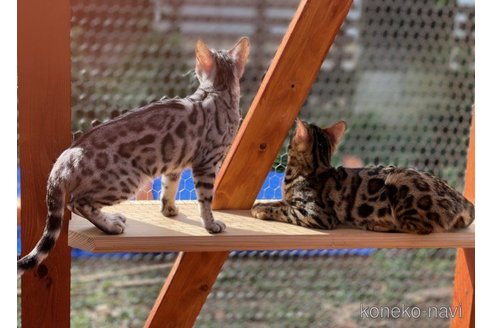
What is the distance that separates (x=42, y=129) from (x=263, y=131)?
0.61 meters

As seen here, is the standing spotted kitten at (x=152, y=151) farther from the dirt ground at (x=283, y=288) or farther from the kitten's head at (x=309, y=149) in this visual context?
the dirt ground at (x=283, y=288)

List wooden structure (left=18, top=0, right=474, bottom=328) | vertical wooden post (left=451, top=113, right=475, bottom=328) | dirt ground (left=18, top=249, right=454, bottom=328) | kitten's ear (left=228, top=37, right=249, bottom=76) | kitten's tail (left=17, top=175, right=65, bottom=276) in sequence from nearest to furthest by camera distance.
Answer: kitten's tail (left=17, top=175, right=65, bottom=276) < wooden structure (left=18, top=0, right=474, bottom=328) < kitten's ear (left=228, top=37, right=249, bottom=76) < vertical wooden post (left=451, top=113, right=475, bottom=328) < dirt ground (left=18, top=249, right=454, bottom=328)

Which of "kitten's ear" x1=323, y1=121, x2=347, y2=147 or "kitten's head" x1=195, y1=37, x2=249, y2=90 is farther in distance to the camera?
"kitten's ear" x1=323, y1=121, x2=347, y2=147

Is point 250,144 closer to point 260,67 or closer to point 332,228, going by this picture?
point 332,228

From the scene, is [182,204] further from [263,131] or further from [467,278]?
[467,278]

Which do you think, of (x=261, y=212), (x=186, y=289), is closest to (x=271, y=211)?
(x=261, y=212)

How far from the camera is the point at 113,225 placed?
1.67 metres

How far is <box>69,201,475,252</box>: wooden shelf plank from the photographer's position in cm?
165

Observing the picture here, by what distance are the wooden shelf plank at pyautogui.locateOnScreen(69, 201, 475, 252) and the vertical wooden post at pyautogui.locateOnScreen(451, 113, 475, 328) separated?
0.30 meters

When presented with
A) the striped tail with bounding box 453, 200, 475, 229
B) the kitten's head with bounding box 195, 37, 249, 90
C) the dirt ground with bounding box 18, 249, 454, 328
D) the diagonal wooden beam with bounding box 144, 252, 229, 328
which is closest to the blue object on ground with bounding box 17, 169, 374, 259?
the dirt ground with bounding box 18, 249, 454, 328

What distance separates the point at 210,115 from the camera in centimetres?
179

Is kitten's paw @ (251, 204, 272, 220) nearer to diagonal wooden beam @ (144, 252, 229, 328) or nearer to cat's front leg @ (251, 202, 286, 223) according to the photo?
cat's front leg @ (251, 202, 286, 223)

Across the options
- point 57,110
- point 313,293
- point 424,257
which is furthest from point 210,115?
point 424,257

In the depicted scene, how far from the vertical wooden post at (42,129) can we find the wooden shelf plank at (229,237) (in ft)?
0.43
